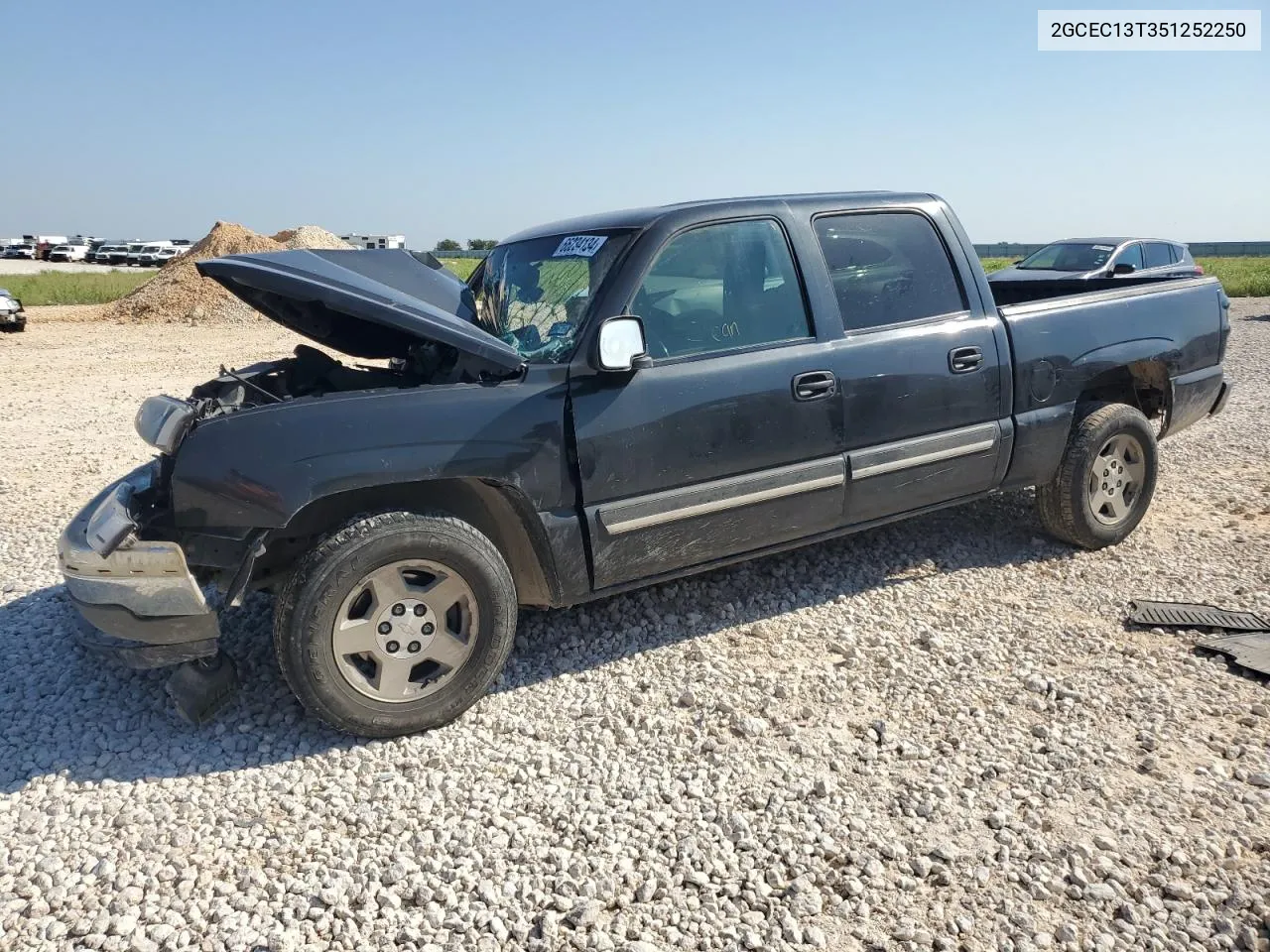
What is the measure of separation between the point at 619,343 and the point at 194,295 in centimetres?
2292

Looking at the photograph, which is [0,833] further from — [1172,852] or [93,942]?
[1172,852]

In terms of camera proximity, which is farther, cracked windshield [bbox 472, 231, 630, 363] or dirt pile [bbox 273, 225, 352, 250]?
dirt pile [bbox 273, 225, 352, 250]

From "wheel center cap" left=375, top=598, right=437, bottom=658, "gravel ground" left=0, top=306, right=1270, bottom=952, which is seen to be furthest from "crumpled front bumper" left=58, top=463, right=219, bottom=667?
"wheel center cap" left=375, top=598, right=437, bottom=658

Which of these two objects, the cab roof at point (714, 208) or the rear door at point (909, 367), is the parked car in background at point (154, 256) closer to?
the cab roof at point (714, 208)

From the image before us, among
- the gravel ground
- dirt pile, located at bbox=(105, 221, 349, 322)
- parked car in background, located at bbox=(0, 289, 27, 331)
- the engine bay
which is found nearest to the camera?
the gravel ground

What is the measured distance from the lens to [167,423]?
3.22 meters

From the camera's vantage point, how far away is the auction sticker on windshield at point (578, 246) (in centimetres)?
398

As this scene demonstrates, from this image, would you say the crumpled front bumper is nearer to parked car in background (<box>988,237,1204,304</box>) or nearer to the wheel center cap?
the wheel center cap

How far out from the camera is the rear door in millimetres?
4188

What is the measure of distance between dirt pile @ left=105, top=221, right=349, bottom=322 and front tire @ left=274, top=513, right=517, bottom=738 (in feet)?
64.8

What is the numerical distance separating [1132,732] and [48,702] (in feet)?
14.0

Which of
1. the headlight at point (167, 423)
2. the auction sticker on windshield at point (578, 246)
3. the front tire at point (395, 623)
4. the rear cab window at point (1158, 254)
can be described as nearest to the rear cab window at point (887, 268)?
the auction sticker on windshield at point (578, 246)

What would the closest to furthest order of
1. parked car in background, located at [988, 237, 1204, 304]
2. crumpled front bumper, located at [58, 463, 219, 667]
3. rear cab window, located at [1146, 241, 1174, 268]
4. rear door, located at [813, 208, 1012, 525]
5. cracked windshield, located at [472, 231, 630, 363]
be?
crumpled front bumper, located at [58, 463, 219, 667] < cracked windshield, located at [472, 231, 630, 363] < rear door, located at [813, 208, 1012, 525] < parked car in background, located at [988, 237, 1204, 304] < rear cab window, located at [1146, 241, 1174, 268]

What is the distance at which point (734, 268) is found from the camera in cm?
401
